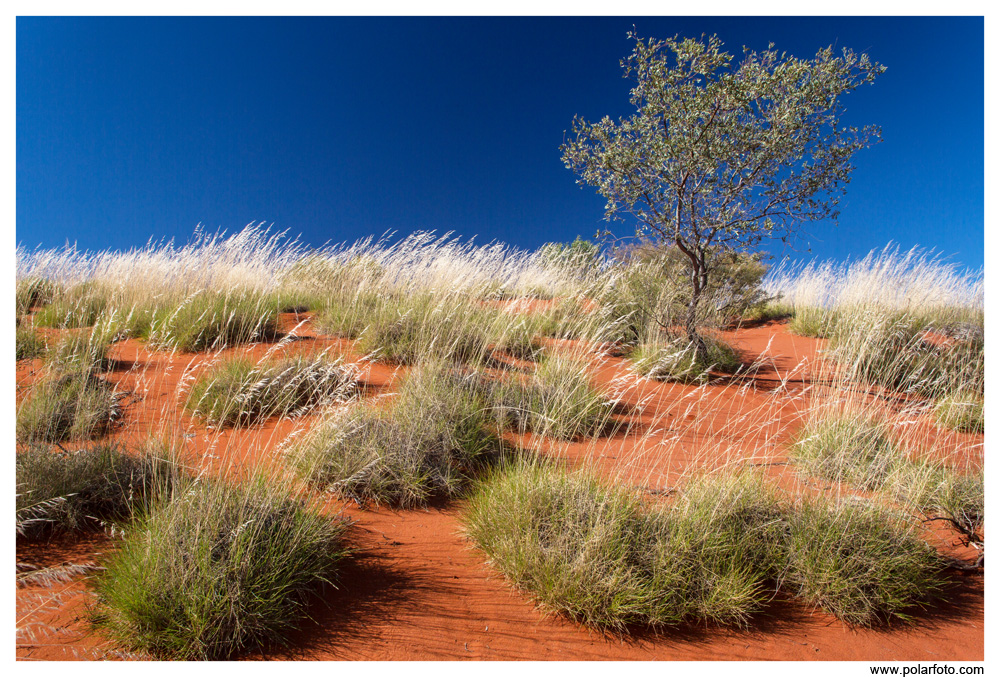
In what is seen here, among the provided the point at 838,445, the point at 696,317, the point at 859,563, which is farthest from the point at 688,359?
the point at 859,563

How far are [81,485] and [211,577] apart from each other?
1523 millimetres

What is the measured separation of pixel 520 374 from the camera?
6.54 metres

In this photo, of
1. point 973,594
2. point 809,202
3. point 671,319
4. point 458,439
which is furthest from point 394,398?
point 809,202

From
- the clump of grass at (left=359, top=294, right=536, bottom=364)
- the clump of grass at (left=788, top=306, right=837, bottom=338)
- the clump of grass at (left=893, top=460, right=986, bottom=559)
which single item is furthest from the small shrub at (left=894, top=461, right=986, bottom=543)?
the clump of grass at (left=788, top=306, right=837, bottom=338)

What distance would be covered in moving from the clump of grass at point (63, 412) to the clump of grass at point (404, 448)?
1.76m

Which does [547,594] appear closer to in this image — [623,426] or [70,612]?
[70,612]

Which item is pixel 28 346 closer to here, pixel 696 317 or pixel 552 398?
pixel 552 398

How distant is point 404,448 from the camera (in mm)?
4016

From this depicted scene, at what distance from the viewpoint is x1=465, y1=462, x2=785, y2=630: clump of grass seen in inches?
105

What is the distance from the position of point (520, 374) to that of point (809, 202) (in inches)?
246

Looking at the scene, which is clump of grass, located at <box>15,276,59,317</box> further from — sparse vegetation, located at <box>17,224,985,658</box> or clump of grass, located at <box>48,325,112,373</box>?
clump of grass, located at <box>48,325,112,373</box>

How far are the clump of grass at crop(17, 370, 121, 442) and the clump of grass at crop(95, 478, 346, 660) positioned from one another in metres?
1.71

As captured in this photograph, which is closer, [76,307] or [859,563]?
[859,563]

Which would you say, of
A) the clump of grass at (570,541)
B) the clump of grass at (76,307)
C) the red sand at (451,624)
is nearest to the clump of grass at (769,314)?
the red sand at (451,624)
